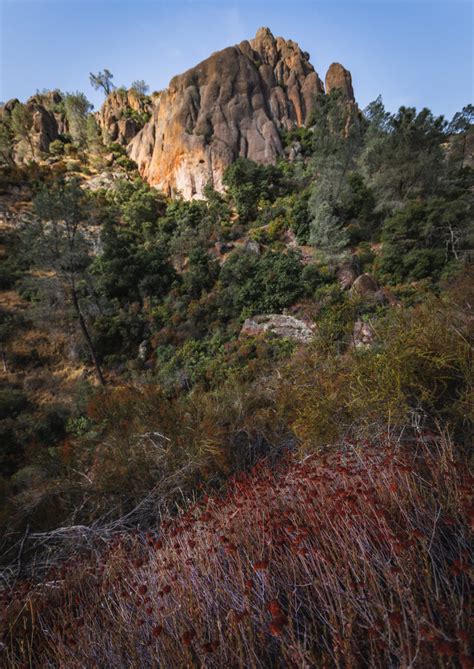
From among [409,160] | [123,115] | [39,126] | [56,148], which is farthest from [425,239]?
[39,126]

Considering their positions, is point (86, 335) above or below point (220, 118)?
below

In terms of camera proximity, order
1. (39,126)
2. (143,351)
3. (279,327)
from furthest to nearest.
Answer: (39,126) → (143,351) → (279,327)

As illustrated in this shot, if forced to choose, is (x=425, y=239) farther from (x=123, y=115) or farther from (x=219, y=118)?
(x=123, y=115)

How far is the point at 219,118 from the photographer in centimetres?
2930

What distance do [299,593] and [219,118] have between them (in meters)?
38.0

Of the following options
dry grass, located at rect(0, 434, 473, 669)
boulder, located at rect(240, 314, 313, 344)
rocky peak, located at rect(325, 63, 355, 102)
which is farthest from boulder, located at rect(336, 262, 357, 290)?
rocky peak, located at rect(325, 63, 355, 102)

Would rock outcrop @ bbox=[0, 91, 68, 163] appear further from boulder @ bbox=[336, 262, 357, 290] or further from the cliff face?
boulder @ bbox=[336, 262, 357, 290]

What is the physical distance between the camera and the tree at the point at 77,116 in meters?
38.8

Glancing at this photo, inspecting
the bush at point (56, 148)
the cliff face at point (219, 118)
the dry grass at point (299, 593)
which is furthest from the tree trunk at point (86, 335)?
the bush at point (56, 148)

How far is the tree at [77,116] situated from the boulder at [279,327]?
144 feet

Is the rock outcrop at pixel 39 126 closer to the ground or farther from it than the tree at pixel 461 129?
farther from it

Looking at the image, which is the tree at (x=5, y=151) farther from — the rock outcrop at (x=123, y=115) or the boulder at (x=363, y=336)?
the boulder at (x=363, y=336)

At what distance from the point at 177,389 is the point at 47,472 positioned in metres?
6.02

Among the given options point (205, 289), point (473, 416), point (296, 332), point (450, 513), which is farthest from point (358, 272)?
point (450, 513)
